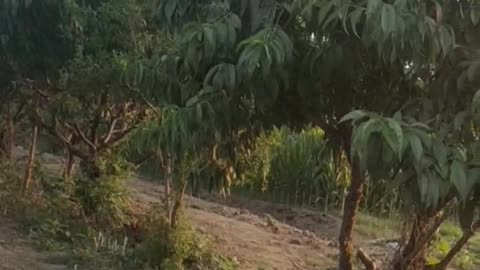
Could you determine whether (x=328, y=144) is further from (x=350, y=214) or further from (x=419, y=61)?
(x=419, y=61)

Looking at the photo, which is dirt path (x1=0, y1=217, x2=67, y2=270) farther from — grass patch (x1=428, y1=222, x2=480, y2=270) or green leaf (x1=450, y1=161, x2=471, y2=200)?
green leaf (x1=450, y1=161, x2=471, y2=200)

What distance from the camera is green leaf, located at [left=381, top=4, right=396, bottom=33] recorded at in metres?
3.27

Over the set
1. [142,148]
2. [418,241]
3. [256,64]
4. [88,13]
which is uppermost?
[88,13]

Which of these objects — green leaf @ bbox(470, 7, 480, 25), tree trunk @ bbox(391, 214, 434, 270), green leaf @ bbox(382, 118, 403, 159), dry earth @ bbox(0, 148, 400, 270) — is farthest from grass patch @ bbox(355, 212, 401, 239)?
green leaf @ bbox(382, 118, 403, 159)

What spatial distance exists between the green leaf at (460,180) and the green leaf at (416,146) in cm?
15

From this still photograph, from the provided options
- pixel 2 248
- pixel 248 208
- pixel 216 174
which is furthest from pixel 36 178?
pixel 248 208

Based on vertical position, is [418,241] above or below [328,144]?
below

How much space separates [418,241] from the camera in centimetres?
507

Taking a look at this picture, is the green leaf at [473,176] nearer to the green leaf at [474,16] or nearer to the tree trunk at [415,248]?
the green leaf at [474,16]

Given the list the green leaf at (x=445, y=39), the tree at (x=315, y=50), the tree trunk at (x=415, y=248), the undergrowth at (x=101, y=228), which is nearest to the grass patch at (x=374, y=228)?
the undergrowth at (x=101, y=228)

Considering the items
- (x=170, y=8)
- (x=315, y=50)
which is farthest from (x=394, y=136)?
(x=170, y=8)

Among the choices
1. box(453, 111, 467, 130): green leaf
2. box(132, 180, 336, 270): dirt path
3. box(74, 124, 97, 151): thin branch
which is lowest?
box(132, 180, 336, 270): dirt path

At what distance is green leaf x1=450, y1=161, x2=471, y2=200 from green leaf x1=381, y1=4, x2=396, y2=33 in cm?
57

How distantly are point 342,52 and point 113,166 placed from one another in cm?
538
